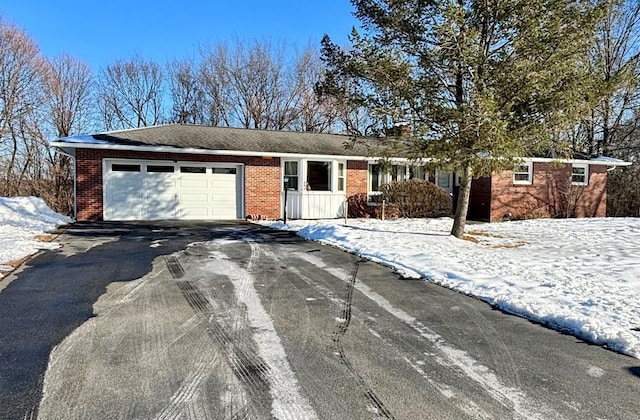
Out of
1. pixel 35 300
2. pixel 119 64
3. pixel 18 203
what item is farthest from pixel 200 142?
pixel 119 64

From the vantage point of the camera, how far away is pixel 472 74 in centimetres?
880

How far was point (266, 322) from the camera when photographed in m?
4.20

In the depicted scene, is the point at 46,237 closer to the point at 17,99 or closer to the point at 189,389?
the point at 189,389

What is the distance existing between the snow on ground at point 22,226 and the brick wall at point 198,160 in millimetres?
950

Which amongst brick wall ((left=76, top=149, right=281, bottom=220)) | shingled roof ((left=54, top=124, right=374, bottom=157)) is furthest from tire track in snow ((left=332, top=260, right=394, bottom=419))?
brick wall ((left=76, top=149, right=281, bottom=220))

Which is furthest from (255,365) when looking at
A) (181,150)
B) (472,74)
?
(181,150)

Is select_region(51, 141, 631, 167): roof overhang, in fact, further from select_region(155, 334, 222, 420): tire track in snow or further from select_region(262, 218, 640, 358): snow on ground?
select_region(155, 334, 222, 420): tire track in snow

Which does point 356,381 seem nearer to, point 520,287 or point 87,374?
point 87,374

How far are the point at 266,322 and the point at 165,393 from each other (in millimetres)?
1501

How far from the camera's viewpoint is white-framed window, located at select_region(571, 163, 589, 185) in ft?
61.2

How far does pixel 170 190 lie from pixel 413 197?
353 inches

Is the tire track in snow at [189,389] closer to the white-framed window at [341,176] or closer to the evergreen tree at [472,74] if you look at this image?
the evergreen tree at [472,74]

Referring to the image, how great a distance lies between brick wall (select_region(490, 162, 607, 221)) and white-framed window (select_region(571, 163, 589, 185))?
0.19 m

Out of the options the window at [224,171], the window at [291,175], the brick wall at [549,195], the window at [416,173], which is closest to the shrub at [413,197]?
the window at [416,173]
